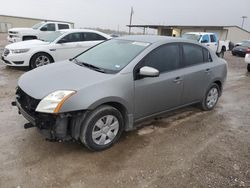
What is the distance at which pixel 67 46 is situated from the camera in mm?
8336

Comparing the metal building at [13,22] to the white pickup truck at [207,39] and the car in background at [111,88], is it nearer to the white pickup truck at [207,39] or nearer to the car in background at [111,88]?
the white pickup truck at [207,39]

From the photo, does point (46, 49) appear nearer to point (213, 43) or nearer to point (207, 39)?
point (207, 39)

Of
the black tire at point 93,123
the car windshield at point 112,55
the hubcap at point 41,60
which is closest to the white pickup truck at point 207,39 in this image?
the hubcap at point 41,60

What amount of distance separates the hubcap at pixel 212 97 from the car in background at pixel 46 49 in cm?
533

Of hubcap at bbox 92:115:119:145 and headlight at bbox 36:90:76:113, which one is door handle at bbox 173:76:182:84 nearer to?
hubcap at bbox 92:115:119:145

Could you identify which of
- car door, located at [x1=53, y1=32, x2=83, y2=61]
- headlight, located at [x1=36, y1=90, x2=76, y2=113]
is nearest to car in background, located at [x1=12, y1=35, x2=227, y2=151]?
headlight, located at [x1=36, y1=90, x2=76, y2=113]

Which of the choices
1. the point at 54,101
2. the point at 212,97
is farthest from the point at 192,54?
the point at 54,101

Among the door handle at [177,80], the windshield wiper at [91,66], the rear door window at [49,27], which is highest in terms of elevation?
the rear door window at [49,27]

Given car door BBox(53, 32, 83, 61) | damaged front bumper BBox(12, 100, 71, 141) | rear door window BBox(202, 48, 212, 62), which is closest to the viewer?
damaged front bumper BBox(12, 100, 71, 141)

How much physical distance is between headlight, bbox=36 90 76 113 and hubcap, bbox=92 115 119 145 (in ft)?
1.89

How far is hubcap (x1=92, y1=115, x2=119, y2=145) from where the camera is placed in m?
3.15

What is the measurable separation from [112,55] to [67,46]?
4998mm

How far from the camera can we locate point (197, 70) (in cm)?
439

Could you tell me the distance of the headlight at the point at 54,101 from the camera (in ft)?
9.06
